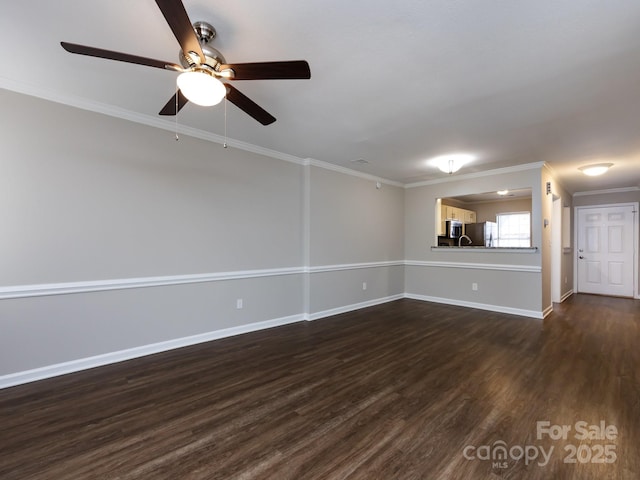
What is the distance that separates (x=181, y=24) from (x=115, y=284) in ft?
8.33

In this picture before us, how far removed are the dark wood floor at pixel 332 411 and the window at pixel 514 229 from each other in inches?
174

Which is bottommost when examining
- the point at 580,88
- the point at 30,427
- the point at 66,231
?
the point at 30,427

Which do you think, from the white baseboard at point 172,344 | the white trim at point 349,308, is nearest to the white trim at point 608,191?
the white baseboard at point 172,344

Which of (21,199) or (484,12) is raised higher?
(484,12)

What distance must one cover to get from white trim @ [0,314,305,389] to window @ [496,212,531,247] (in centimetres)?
693

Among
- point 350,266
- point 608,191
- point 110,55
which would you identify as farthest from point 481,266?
point 110,55

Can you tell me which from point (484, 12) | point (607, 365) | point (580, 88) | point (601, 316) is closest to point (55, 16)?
point (484, 12)

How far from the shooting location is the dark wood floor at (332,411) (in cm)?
162

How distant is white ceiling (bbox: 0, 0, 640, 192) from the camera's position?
1.66 meters

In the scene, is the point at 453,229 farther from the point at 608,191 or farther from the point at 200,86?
the point at 200,86

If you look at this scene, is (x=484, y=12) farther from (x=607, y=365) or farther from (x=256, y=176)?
(x=607, y=365)

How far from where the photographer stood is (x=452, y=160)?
172 inches

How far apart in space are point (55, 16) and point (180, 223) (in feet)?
6.52

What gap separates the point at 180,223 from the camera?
336 cm
